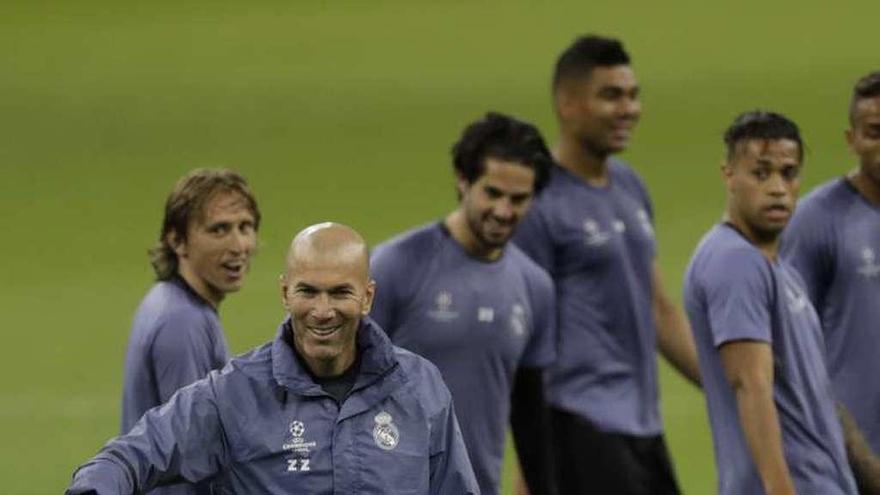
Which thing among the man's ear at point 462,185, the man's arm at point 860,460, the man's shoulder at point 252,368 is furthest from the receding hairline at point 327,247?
the man's arm at point 860,460

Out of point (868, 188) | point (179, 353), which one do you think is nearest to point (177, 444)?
point (179, 353)

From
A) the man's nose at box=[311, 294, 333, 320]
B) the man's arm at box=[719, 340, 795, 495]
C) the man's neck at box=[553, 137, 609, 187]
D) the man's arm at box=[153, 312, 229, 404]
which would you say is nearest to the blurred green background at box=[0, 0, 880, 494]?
the man's neck at box=[553, 137, 609, 187]

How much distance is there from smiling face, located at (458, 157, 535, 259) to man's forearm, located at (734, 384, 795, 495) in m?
1.32

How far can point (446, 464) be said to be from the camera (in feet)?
20.0

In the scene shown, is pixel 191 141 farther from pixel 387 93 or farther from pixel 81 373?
pixel 81 373

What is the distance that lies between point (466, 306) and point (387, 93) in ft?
37.5

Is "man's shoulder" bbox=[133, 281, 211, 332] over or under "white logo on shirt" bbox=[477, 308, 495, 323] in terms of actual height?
over

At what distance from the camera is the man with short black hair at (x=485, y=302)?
27.2 feet

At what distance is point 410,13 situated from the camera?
22359 millimetres

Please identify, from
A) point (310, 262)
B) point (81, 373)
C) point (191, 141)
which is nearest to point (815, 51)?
point (191, 141)

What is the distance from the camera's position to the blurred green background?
45.9ft

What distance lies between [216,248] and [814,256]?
2.24m

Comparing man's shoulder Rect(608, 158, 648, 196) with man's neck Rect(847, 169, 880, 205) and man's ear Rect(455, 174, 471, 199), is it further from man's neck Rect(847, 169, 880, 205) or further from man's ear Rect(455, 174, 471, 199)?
man's neck Rect(847, 169, 880, 205)

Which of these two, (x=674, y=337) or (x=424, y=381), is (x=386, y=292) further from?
(x=424, y=381)
